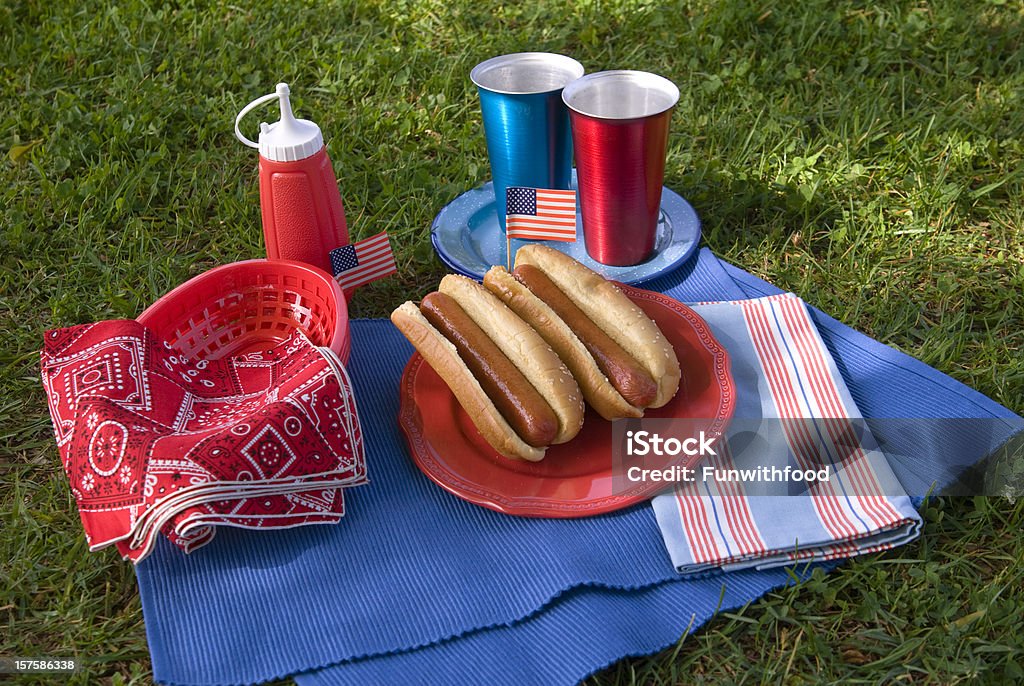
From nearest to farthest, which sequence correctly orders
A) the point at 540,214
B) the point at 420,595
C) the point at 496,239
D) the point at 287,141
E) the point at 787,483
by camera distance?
the point at 420,595, the point at 787,483, the point at 287,141, the point at 540,214, the point at 496,239

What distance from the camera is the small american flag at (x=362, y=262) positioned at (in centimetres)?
220

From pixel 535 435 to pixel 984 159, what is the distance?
6.04 feet

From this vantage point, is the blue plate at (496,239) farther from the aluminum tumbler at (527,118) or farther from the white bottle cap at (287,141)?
the white bottle cap at (287,141)

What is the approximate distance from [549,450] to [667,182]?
1220mm

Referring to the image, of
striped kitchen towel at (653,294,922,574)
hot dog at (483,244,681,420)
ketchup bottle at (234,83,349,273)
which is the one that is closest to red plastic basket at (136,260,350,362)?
ketchup bottle at (234,83,349,273)

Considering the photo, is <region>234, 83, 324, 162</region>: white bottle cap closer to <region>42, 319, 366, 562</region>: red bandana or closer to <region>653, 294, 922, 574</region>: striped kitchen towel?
<region>42, 319, 366, 562</region>: red bandana

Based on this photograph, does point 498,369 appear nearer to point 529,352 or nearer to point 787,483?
point 529,352

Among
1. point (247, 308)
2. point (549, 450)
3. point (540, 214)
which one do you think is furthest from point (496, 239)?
point (549, 450)

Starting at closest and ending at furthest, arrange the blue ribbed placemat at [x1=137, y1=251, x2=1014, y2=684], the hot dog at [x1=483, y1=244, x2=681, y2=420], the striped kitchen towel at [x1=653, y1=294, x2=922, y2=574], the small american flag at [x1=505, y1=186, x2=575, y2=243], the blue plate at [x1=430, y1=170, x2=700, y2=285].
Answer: the blue ribbed placemat at [x1=137, y1=251, x2=1014, y2=684] < the striped kitchen towel at [x1=653, y1=294, x2=922, y2=574] < the hot dog at [x1=483, y1=244, x2=681, y2=420] < the small american flag at [x1=505, y1=186, x2=575, y2=243] < the blue plate at [x1=430, y1=170, x2=700, y2=285]

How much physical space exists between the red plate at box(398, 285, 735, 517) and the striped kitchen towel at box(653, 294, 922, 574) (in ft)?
0.25

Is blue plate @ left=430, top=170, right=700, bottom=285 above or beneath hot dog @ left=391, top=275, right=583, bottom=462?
beneath

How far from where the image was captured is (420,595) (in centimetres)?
162

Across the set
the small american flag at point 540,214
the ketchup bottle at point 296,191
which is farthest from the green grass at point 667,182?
the small american flag at point 540,214

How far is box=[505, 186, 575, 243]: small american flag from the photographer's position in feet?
7.11
